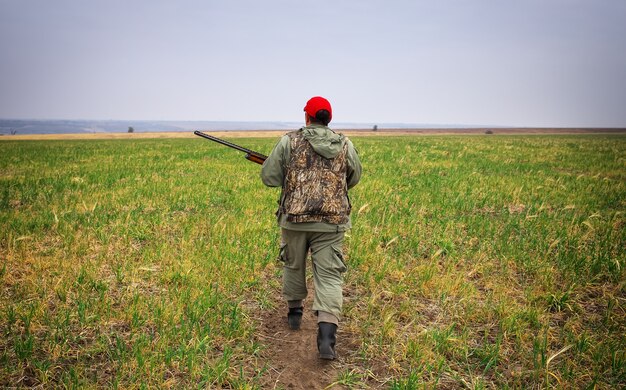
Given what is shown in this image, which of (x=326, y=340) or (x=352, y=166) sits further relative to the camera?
(x=352, y=166)

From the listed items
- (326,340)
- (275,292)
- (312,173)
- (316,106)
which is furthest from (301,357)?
(316,106)

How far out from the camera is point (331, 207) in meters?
4.05

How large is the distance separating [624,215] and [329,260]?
8.51m

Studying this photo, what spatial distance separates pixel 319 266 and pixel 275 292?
1.62 metres

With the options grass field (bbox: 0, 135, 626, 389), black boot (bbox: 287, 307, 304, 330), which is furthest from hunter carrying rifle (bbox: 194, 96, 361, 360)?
grass field (bbox: 0, 135, 626, 389)

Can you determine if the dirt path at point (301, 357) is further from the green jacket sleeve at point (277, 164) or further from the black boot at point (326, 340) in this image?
the green jacket sleeve at point (277, 164)

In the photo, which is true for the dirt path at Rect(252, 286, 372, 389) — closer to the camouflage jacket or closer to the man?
the man

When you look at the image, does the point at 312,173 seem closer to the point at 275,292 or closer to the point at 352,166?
the point at 352,166

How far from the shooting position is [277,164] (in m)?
4.18

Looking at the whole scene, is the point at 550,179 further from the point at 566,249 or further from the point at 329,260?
the point at 329,260

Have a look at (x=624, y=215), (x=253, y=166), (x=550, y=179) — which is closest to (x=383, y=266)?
(x=624, y=215)

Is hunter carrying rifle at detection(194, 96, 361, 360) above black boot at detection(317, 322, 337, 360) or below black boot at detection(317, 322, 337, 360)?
above

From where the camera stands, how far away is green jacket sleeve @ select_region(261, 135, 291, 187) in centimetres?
414

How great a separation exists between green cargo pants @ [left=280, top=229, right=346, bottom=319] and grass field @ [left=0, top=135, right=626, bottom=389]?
0.63 m
